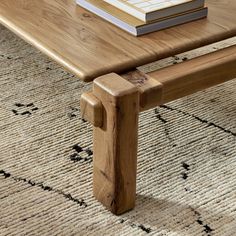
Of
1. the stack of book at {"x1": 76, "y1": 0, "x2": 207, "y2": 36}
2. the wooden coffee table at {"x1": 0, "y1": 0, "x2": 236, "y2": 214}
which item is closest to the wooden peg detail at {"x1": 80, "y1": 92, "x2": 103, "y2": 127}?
the wooden coffee table at {"x1": 0, "y1": 0, "x2": 236, "y2": 214}

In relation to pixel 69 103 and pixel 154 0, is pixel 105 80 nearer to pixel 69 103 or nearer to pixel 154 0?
pixel 154 0

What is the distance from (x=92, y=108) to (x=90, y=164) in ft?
0.99

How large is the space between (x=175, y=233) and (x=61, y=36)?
1.52 feet

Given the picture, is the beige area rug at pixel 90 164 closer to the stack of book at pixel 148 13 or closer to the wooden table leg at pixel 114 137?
the wooden table leg at pixel 114 137

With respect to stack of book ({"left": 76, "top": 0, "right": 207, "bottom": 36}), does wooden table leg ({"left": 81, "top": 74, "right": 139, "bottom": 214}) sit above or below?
below

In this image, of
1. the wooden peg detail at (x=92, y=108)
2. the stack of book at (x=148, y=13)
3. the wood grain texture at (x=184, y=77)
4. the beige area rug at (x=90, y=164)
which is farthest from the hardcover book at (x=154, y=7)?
the beige area rug at (x=90, y=164)

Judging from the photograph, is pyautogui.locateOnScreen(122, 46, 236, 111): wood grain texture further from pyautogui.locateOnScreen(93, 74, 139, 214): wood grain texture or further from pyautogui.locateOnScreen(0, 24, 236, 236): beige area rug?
pyautogui.locateOnScreen(0, 24, 236, 236): beige area rug

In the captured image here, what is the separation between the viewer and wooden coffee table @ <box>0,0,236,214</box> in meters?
1.06

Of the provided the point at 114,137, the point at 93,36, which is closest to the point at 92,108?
the point at 114,137

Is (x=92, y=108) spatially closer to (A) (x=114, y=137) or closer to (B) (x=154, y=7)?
(A) (x=114, y=137)

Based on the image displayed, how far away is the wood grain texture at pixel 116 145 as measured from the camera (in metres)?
1.04

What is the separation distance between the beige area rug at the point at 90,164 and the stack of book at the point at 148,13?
330mm

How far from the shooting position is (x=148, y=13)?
1.17 m

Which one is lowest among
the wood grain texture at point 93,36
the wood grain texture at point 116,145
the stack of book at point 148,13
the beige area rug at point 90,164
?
the beige area rug at point 90,164
